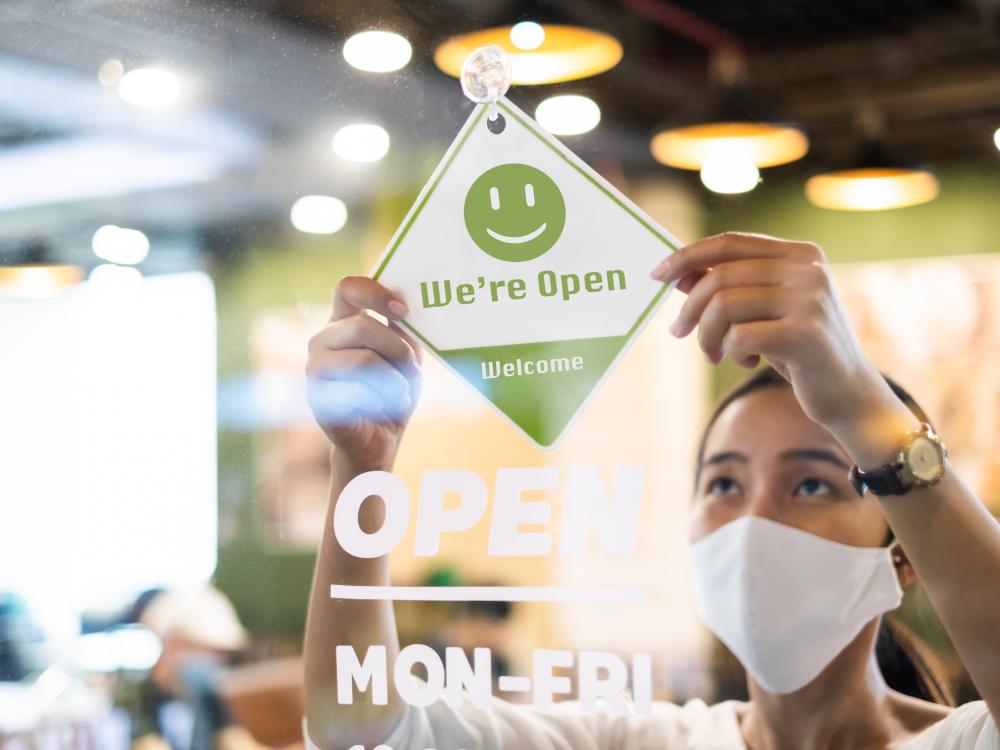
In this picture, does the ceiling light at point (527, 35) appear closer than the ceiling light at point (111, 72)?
Yes

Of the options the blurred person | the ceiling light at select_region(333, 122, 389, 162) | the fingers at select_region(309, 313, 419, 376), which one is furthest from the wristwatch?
the blurred person

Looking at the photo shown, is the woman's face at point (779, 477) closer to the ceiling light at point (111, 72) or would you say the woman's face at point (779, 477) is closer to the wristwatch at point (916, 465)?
the wristwatch at point (916, 465)

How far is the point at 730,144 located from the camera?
1.02 m

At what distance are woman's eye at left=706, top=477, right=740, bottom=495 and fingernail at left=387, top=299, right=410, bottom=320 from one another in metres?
0.36

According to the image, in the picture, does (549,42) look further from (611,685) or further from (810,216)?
(611,685)

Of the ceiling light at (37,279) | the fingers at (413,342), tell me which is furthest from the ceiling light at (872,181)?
the ceiling light at (37,279)

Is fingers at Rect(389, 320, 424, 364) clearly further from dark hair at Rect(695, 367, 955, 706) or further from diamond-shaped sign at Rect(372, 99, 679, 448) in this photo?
dark hair at Rect(695, 367, 955, 706)

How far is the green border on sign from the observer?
1.07m

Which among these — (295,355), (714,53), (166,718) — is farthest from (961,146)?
(166,718)

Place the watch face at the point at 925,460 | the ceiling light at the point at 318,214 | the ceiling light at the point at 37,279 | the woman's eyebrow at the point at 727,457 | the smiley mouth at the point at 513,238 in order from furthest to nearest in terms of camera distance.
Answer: the ceiling light at the point at 37,279 → the ceiling light at the point at 318,214 → the smiley mouth at the point at 513,238 → the woman's eyebrow at the point at 727,457 → the watch face at the point at 925,460

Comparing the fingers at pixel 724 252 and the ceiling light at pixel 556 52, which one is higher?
the ceiling light at pixel 556 52

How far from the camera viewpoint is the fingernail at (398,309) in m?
1.17

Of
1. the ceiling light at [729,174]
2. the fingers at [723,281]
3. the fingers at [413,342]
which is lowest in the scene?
the fingers at [723,281]

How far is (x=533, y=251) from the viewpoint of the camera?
3.69ft
